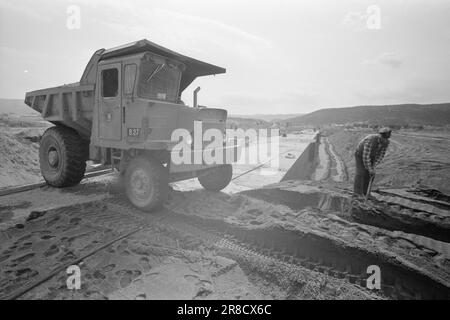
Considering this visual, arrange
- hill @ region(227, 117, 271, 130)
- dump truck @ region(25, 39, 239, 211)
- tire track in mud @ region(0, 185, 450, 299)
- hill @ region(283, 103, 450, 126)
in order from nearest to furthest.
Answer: tire track in mud @ region(0, 185, 450, 299) → dump truck @ region(25, 39, 239, 211) → hill @ region(227, 117, 271, 130) → hill @ region(283, 103, 450, 126)

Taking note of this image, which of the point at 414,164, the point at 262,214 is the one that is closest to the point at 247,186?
the point at 262,214

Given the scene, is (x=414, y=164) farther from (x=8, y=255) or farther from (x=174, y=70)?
(x=8, y=255)

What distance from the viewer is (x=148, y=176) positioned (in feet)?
14.4

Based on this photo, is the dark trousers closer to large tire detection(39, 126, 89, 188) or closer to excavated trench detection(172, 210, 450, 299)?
excavated trench detection(172, 210, 450, 299)

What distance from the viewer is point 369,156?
5.27m

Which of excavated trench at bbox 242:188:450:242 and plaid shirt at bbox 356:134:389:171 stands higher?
plaid shirt at bbox 356:134:389:171

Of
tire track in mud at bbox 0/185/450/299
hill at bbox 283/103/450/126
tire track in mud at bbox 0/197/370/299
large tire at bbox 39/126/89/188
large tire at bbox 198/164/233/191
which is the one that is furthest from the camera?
hill at bbox 283/103/450/126

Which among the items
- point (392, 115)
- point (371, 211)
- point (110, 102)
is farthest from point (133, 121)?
point (392, 115)

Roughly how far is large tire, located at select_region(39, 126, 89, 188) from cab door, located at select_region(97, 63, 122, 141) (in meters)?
1.04

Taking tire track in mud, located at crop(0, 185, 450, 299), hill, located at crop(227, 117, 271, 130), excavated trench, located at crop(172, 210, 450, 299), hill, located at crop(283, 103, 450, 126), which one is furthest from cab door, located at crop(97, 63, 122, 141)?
hill, located at crop(283, 103, 450, 126)

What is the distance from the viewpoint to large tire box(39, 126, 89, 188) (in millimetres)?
5785

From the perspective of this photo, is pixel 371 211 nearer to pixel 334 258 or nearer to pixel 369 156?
pixel 334 258

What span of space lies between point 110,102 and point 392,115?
10344 centimetres
